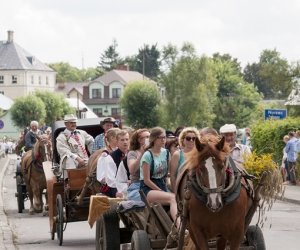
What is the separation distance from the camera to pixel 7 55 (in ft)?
609

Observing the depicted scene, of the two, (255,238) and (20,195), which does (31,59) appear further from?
(255,238)

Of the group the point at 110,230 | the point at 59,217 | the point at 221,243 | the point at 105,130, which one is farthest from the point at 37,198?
the point at 221,243

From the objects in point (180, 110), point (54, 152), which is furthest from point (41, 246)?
point (180, 110)

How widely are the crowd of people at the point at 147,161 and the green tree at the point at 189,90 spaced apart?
111 meters

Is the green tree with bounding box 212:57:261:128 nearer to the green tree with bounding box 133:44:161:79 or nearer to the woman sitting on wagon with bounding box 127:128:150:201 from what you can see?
the green tree with bounding box 133:44:161:79

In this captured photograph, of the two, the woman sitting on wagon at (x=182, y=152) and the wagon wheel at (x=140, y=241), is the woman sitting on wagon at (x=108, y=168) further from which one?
the wagon wheel at (x=140, y=241)

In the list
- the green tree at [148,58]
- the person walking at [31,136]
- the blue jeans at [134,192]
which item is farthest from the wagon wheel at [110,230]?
the green tree at [148,58]

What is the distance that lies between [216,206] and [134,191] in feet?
7.61

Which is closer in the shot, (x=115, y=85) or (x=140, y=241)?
(x=140, y=241)

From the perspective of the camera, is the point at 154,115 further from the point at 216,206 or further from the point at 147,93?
the point at 216,206

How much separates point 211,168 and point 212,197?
30 centimetres

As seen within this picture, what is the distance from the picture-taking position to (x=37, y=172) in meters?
21.5

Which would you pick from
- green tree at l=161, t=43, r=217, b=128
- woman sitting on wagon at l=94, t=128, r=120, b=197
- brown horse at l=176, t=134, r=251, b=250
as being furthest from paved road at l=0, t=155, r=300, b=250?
green tree at l=161, t=43, r=217, b=128

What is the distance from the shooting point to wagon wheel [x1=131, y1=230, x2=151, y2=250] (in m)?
10.6
